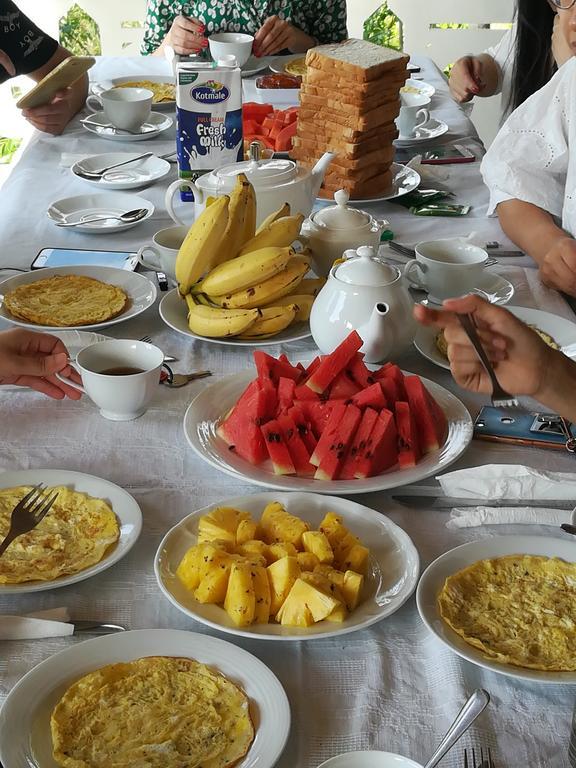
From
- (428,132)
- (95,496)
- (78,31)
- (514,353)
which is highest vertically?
(514,353)

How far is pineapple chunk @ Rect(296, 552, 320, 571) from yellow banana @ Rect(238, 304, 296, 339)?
0.61 metres

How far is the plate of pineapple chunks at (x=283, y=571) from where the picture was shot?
34.0 inches

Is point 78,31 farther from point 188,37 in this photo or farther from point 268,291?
point 268,291

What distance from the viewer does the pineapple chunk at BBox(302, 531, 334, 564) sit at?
911mm

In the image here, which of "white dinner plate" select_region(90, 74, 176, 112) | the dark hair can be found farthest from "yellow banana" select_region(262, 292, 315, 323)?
"white dinner plate" select_region(90, 74, 176, 112)

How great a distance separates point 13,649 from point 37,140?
6.13ft

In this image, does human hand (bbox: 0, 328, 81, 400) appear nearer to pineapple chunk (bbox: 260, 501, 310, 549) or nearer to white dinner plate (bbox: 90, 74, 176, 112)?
pineapple chunk (bbox: 260, 501, 310, 549)

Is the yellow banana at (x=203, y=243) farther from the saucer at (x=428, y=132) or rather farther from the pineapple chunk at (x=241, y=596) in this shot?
the saucer at (x=428, y=132)

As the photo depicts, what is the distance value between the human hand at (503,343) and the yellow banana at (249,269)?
1.26 feet

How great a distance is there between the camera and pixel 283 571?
2.87ft

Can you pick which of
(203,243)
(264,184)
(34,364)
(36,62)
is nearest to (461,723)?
(34,364)

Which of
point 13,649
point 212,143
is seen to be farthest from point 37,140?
point 13,649

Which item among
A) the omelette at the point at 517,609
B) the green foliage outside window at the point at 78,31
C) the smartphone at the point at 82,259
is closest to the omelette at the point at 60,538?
the omelette at the point at 517,609

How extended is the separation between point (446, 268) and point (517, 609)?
2.62 ft
